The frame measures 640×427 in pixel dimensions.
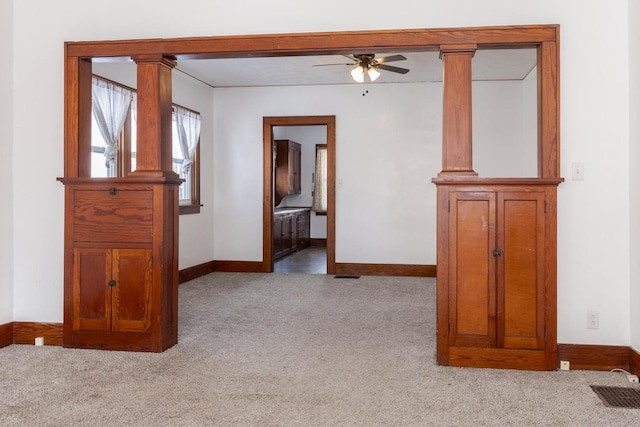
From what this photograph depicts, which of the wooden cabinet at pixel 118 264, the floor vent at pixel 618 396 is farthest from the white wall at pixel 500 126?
the wooden cabinet at pixel 118 264

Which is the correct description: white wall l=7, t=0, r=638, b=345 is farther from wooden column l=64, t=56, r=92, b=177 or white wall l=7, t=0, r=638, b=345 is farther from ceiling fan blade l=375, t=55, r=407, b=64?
ceiling fan blade l=375, t=55, r=407, b=64

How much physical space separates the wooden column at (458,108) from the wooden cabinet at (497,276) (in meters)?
0.17

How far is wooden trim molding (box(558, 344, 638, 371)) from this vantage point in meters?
3.24

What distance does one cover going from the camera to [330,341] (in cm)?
385

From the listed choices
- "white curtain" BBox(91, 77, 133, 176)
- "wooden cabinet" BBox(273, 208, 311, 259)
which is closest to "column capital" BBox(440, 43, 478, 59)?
"white curtain" BBox(91, 77, 133, 176)

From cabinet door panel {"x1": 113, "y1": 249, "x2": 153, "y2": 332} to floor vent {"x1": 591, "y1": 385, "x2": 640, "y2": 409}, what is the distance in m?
2.77

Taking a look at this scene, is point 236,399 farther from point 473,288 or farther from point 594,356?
point 594,356

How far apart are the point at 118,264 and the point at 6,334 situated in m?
0.98

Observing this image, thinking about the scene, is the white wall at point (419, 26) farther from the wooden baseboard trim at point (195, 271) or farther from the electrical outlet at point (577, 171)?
the wooden baseboard trim at point (195, 271)

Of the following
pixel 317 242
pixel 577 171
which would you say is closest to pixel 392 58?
pixel 577 171

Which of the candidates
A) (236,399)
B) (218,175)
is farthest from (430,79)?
(236,399)

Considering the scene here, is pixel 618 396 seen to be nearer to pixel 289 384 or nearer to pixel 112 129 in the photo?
pixel 289 384

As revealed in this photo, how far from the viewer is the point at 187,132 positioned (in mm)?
6684

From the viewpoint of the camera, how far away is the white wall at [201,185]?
21.4 ft
